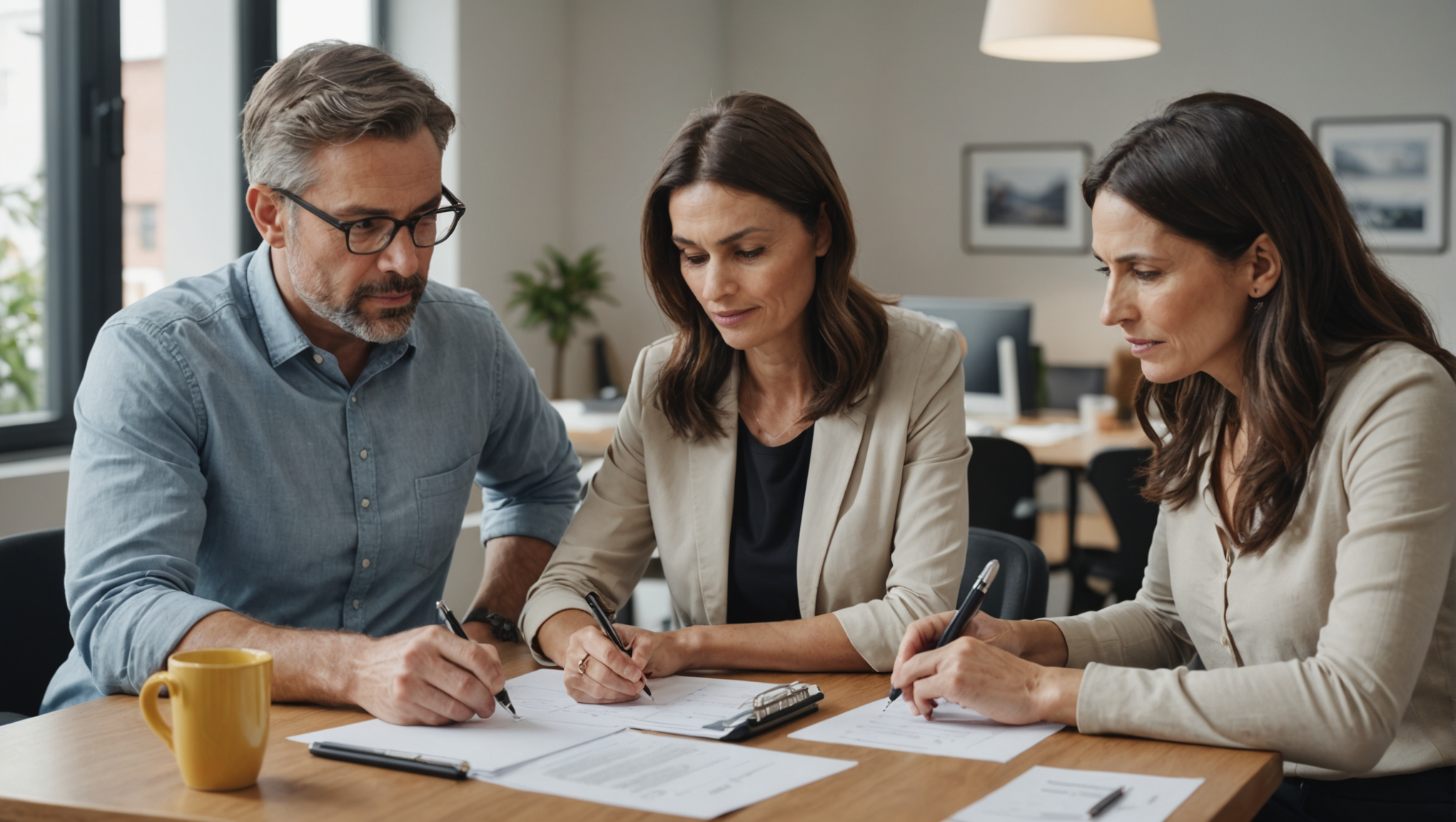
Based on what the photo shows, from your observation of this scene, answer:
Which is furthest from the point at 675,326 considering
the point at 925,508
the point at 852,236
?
the point at 925,508

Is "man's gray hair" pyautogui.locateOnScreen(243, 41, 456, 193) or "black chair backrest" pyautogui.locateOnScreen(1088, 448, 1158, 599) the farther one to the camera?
"black chair backrest" pyautogui.locateOnScreen(1088, 448, 1158, 599)

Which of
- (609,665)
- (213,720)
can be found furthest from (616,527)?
(213,720)

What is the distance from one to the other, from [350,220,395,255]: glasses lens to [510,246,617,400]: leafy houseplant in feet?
13.2

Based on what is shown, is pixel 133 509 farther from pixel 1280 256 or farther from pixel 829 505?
pixel 1280 256

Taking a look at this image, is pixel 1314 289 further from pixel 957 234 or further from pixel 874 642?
pixel 957 234

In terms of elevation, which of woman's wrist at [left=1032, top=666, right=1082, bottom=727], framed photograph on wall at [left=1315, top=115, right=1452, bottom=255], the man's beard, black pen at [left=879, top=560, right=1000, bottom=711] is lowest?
woman's wrist at [left=1032, top=666, right=1082, bottom=727]

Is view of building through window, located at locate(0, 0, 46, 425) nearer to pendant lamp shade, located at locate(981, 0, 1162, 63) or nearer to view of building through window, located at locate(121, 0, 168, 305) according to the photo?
view of building through window, located at locate(121, 0, 168, 305)

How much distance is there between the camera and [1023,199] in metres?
7.39

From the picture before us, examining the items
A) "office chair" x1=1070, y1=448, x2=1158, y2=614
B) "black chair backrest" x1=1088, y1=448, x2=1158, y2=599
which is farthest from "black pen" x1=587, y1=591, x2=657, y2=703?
"black chair backrest" x1=1088, y1=448, x2=1158, y2=599

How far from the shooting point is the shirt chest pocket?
5.82 ft

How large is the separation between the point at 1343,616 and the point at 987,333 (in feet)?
11.9

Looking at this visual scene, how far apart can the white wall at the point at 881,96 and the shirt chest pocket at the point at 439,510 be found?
3.61 metres

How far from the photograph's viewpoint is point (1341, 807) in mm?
1314

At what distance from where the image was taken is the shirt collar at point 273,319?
167 centimetres
